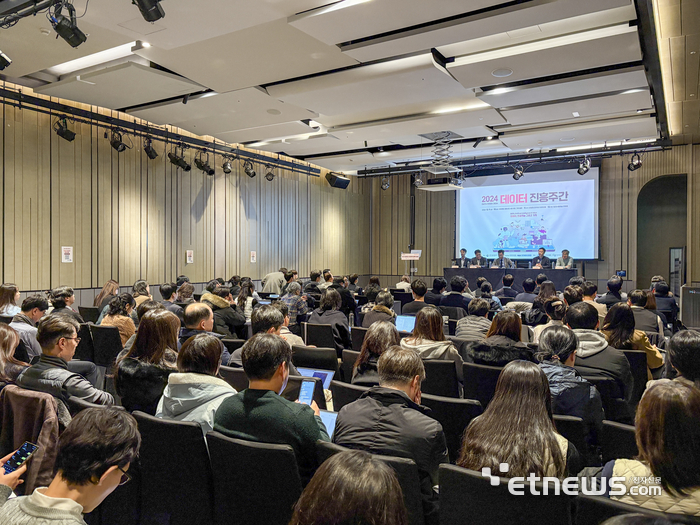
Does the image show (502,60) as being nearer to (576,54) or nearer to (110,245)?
(576,54)

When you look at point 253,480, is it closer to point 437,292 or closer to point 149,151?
point 437,292

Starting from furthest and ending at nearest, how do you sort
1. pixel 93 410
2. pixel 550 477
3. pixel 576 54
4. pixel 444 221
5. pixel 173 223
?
pixel 444 221, pixel 173 223, pixel 576 54, pixel 550 477, pixel 93 410

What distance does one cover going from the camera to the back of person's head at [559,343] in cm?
294

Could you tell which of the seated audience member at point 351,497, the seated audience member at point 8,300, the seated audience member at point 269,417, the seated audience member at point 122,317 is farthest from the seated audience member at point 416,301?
the seated audience member at point 351,497

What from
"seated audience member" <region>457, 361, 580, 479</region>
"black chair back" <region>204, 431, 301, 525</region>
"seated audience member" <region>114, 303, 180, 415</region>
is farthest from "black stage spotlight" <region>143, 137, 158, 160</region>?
"seated audience member" <region>457, 361, 580, 479</region>

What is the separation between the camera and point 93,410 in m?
1.47

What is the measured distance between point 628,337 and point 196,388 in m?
3.50

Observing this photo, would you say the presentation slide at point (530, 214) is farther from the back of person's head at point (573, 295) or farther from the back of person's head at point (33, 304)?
the back of person's head at point (33, 304)

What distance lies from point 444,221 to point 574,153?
4.36 m

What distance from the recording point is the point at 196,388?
249 centimetres

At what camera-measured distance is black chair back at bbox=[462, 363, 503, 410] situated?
3.45 meters

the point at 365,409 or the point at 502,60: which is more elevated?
the point at 502,60

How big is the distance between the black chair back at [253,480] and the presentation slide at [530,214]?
12235 millimetres

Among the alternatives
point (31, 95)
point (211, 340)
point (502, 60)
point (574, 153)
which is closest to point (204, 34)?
point (502, 60)
